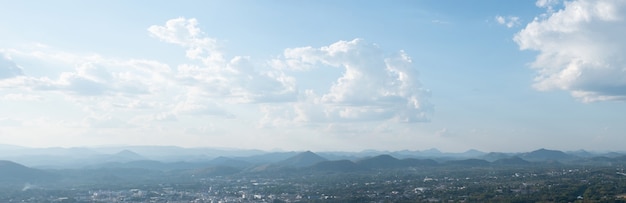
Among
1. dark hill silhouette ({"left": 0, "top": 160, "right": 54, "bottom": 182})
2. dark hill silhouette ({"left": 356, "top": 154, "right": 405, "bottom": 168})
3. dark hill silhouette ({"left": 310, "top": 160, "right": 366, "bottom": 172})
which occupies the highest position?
dark hill silhouette ({"left": 356, "top": 154, "right": 405, "bottom": 168})

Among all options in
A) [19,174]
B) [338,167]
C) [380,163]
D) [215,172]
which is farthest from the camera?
[380,163]

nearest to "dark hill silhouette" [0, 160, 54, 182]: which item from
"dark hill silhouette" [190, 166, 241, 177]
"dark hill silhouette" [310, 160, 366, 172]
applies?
"dark hill silhouette" [190, 166, 241, 177]

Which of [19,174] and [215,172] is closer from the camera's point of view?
[19,174]

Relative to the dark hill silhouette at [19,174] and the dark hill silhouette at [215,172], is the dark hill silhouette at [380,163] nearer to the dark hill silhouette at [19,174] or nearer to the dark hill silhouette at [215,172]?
the dark hill silhouette at [215,172]

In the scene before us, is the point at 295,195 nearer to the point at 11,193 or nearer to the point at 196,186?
the point at 196,186

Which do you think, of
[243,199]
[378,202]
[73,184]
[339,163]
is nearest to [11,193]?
[73,184]

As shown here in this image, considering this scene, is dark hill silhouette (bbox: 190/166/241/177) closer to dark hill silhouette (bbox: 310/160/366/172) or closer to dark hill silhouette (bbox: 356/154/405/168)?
dark hill silhouette (bbox: 310/160/366/172)

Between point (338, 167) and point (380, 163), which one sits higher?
point (380, 163)

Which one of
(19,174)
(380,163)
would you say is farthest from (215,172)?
(380,163)

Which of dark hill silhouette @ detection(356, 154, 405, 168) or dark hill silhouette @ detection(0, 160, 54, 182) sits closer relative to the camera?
dark hill silhouette @ detection(0, 160, 54, 182)

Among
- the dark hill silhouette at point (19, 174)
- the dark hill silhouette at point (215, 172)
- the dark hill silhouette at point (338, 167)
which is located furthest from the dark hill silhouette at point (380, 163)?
the dark hill silhouette at point (19, 174)

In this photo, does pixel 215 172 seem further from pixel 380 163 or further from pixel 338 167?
pixel 380 163
